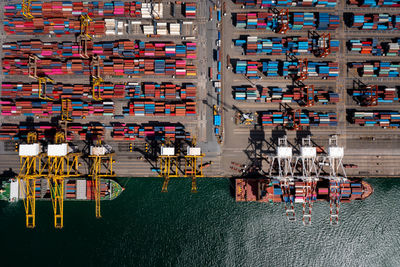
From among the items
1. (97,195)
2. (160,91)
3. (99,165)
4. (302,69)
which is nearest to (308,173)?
(302,69)

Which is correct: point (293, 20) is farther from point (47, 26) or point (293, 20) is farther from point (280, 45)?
point (47, 26)

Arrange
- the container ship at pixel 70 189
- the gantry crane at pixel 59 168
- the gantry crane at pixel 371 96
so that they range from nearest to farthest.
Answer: the gantry crane at pixel 59 168 → the gantry crane at pixel 371 96 → the container ship at pixel 70 189

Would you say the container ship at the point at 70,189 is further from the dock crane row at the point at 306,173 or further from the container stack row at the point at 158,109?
the dock crane row at the point at 306,173

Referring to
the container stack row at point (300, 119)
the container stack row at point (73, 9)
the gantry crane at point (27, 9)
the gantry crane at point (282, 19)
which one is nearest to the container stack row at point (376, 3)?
the gantry crane at point (282, 19)

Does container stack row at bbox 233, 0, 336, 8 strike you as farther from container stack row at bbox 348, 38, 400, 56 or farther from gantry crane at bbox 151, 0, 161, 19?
gantry crane at bbox 151, 0, 161, 19

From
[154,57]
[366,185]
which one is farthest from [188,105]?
[366,185]
